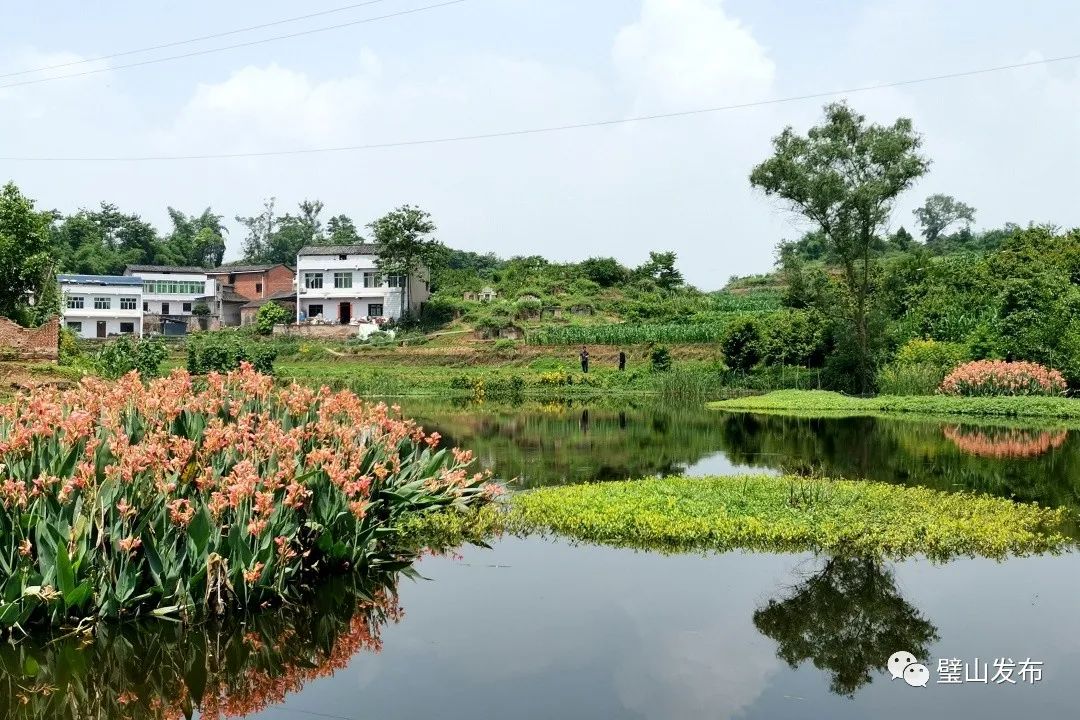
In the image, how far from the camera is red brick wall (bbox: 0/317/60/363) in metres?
28.2

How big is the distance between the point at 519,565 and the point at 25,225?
3438 centimetres

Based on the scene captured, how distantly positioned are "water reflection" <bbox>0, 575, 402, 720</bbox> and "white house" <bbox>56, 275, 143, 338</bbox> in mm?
65241

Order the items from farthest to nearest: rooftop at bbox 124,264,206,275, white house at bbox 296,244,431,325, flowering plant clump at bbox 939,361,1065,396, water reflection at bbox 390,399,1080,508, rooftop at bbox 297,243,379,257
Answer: rooftop at bbox 124,264,206,275, rooftop at bbox 297,243,379,257, white house at bbox 296,244,431,325, flowering plant clump at bbox 939,361,1065,396, water reflection at bbox 390,399,1080,508

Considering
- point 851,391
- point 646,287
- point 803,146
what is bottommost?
point 851,391

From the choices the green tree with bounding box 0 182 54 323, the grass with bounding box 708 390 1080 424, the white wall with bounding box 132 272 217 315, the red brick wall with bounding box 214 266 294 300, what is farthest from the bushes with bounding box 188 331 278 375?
the red brick wall with bounding box 214 266 294 300

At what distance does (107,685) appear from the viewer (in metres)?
7.26

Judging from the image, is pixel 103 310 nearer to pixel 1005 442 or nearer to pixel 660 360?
pixel 660 360

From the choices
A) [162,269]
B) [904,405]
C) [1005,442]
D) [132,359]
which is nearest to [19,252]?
[132,359]

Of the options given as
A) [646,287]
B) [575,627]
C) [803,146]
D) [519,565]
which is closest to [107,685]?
[575,627]

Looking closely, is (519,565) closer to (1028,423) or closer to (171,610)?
(171,610)

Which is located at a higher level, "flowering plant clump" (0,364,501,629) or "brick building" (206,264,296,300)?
"brick building" (206,264,296,300)

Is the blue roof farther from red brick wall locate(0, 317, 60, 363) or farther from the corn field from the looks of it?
red brick wall locate(0, 317, 60, 363)

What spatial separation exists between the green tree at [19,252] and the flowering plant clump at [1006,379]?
3433 cm

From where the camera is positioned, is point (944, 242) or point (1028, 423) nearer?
point (1028, 423)
